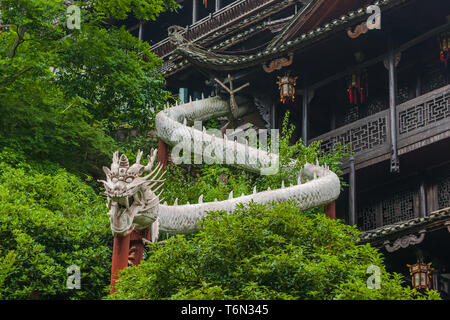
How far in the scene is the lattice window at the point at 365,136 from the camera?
918 inches

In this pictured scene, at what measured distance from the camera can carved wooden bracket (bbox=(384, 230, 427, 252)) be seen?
2011 centimetres

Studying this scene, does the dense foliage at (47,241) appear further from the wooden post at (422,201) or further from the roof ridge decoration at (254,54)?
the wooden post at (422,201)

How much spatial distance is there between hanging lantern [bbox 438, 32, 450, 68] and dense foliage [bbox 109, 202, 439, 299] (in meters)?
8.49

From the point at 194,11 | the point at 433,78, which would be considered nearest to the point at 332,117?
the point at 433,78

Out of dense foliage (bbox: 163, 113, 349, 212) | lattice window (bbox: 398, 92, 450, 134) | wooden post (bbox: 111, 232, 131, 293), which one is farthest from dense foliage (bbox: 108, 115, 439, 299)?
lattice window (bbox: 398, 92, 450, 134)

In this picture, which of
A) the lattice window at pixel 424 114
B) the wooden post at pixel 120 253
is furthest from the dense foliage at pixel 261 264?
the lattice window at pixel 424 114

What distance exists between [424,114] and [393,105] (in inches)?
29.9

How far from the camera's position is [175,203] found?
18.7 m

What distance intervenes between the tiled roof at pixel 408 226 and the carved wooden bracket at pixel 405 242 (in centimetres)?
12

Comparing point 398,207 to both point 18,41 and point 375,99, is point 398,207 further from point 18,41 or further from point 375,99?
point 18,41

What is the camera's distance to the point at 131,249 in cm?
1728

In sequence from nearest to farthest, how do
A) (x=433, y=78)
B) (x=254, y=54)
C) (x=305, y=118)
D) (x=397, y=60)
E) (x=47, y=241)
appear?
(x=47, y=241) < (x=397, y=60) < (x=433, y=78) < (x=305, y=118) < (x=254, y=54)
